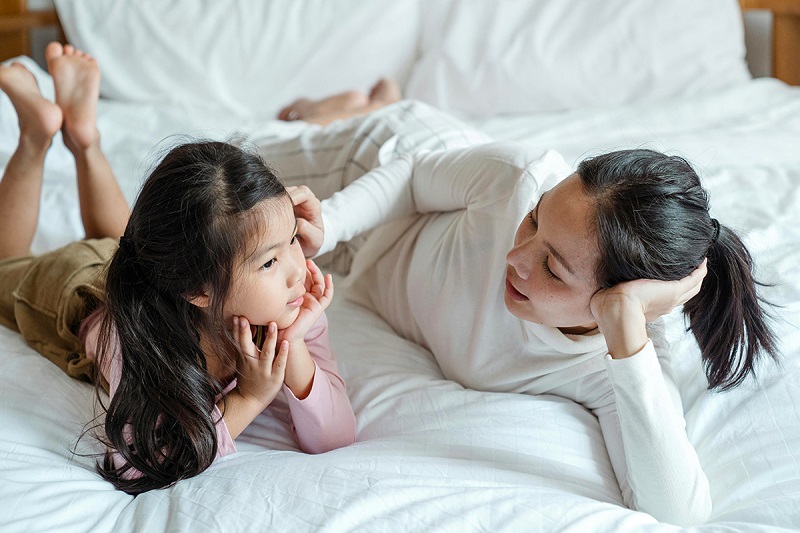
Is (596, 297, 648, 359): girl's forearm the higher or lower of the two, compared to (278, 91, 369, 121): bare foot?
higher

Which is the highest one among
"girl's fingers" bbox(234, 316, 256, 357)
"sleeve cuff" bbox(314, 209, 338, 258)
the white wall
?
"girl's fingers" bbox(234, 316, 256, 357)

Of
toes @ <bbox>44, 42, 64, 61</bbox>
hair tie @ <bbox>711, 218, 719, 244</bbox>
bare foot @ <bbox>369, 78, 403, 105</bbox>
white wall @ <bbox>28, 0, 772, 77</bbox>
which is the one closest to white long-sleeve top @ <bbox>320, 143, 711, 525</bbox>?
hair tie @ <bbox>711, 218, 719, 244</bbox>

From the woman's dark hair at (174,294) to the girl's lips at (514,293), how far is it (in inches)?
11.1

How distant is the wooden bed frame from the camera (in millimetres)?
1992

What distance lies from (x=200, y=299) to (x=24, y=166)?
555mm

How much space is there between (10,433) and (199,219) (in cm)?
32

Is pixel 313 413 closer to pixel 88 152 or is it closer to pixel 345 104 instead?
pixel 88 152

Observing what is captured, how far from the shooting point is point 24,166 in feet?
4.11

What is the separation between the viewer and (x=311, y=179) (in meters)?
1.43

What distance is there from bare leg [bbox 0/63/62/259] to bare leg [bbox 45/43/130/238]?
0.03 m

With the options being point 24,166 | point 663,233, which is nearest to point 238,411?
point 663,233

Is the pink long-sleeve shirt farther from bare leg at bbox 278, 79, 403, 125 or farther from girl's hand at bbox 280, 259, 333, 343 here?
bare leg at bbox 278, 79, 403, 125

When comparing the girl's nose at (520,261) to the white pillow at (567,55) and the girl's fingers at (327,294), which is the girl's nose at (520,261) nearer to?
the girl's fingers at (327,294)

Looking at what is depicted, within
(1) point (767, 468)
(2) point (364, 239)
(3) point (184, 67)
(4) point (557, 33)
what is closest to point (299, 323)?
(2) point (364, 239)
